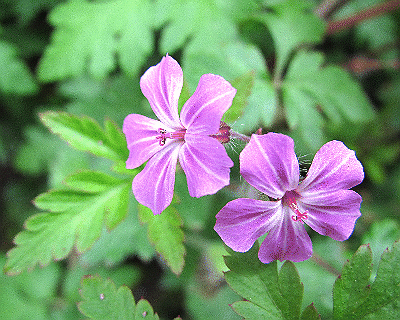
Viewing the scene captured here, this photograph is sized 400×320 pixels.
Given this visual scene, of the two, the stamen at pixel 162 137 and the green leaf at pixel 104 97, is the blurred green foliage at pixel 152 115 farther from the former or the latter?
the stamen at pixel 162 137

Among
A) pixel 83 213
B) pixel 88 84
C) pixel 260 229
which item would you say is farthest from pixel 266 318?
pixel 88 84

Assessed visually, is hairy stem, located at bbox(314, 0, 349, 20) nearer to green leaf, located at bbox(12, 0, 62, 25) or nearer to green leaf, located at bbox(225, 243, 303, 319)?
green leaf, located at bbox(12, 0, 62, 25)

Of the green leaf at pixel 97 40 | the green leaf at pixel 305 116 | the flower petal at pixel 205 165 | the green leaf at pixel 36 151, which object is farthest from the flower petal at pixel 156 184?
the green leaf at pixel 36 151

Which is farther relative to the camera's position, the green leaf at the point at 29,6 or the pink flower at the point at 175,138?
the green leaf at the point at 29,6

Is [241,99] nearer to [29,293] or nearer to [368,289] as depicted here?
[368,289]

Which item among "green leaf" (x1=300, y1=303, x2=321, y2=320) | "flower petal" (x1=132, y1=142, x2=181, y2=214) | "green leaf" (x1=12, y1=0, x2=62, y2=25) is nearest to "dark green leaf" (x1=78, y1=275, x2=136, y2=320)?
"flower petal" (x1=132, y1=142, x2=181, y2=214)

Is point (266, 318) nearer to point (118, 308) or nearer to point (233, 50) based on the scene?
point (118, 308)

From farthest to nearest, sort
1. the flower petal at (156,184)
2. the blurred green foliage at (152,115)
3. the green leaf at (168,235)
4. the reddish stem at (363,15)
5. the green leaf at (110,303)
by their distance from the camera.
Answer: the reddish stem at (363,15) < the blurred green foliage at (152,115) < the green leaf at (168,235) < the green leaf at (110,303) < the flower petal at (156,184)
